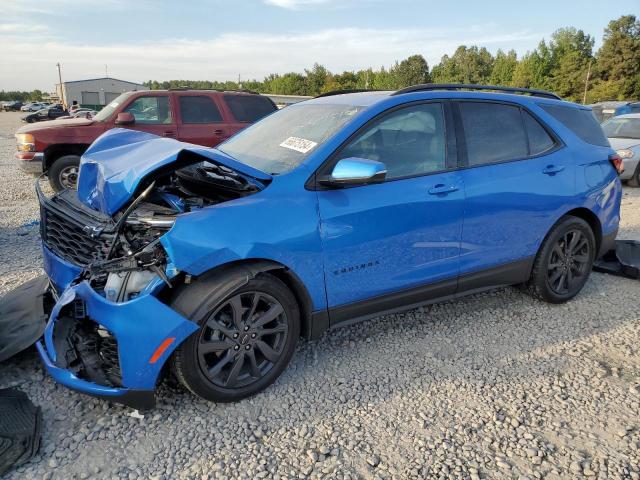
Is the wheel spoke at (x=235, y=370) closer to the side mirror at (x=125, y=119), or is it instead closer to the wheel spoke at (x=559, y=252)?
the wheel spoke at (x=559, y=252)

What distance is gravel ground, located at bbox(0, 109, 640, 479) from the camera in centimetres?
240

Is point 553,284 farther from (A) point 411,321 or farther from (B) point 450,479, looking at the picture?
(B) point 450,479

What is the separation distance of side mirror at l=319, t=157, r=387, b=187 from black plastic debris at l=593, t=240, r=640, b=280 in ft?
11.3

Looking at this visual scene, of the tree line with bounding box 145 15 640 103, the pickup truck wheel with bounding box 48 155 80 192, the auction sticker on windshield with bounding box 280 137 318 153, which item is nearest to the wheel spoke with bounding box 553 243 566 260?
the auction sticker on windshield with bounding box 280 137 318 153

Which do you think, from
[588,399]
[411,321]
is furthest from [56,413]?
[588,399]

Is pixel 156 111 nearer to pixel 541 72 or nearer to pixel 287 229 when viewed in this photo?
pixel 287 229

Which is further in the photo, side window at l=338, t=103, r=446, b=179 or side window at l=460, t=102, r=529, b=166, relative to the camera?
side window at l=460, t=102, r=529, b=166

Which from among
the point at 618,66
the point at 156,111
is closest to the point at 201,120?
the point at 156,111

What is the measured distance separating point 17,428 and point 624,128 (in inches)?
509

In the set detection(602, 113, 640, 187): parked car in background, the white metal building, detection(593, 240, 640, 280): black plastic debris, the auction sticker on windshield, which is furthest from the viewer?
the white metal building

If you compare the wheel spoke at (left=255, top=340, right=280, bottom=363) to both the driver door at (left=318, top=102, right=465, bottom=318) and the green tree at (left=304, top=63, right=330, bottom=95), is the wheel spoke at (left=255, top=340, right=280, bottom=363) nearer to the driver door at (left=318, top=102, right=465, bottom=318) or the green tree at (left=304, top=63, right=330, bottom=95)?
the driver door at (left=318, top=102, right=465, bottom=318)

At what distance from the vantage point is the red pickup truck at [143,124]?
27.8 feet

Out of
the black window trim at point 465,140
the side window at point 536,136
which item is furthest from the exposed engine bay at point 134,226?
the side window at point 536,136

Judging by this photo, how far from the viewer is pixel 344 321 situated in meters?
3.21
